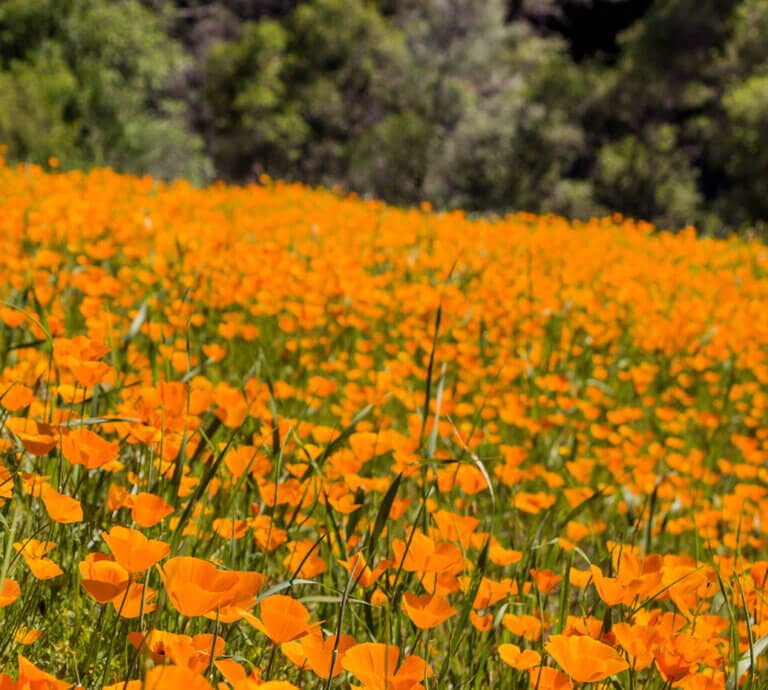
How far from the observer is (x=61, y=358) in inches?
57.2

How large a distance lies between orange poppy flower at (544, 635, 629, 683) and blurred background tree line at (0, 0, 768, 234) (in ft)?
37.3

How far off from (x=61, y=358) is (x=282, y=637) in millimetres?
813

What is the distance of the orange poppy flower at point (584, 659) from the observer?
0.89 meters

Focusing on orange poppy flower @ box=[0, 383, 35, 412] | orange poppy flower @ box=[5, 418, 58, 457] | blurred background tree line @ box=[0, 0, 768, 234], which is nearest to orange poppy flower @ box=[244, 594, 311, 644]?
orange poppy flower @ box=[5, 418, 58, 457]

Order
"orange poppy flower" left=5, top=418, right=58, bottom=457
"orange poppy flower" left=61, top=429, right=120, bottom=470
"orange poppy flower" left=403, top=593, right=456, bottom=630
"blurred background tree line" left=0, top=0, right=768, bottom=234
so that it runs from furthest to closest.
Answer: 1. "blurred background tree line" left=0, top=0, right=768, bottom=234
2. "orange poppy flower" left=5, top=418, right=58, bottom=457
3. "orange poppy flower" left=61, top=429, right=120, bottom=470
4. "orange poppy flower" left=403, top=593, right=456, bottom=630

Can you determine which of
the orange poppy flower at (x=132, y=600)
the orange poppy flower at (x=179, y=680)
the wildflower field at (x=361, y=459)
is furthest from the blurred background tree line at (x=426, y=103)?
the orange poppy flower at (x=179, y=680)

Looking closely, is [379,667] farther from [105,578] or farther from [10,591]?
[10,591]

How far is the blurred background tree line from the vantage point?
1436 centimetres

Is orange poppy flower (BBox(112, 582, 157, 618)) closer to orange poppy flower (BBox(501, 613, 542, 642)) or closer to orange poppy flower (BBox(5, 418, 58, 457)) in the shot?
orange poppy flower (BBox(5, 418, 58, 457))

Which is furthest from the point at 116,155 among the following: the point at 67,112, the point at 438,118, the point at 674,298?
the point at 674,298

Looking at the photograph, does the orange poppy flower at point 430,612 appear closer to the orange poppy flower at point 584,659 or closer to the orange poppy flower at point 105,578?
the orange poppy flower at point 584,659

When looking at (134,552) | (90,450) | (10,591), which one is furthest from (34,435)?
(134,552)

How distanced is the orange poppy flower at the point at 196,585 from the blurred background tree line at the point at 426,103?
11268mm

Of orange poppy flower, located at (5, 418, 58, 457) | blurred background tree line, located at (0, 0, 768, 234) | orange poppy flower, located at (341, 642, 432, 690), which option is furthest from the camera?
blurred background tree line, located at (0, 0, 768, 234)
